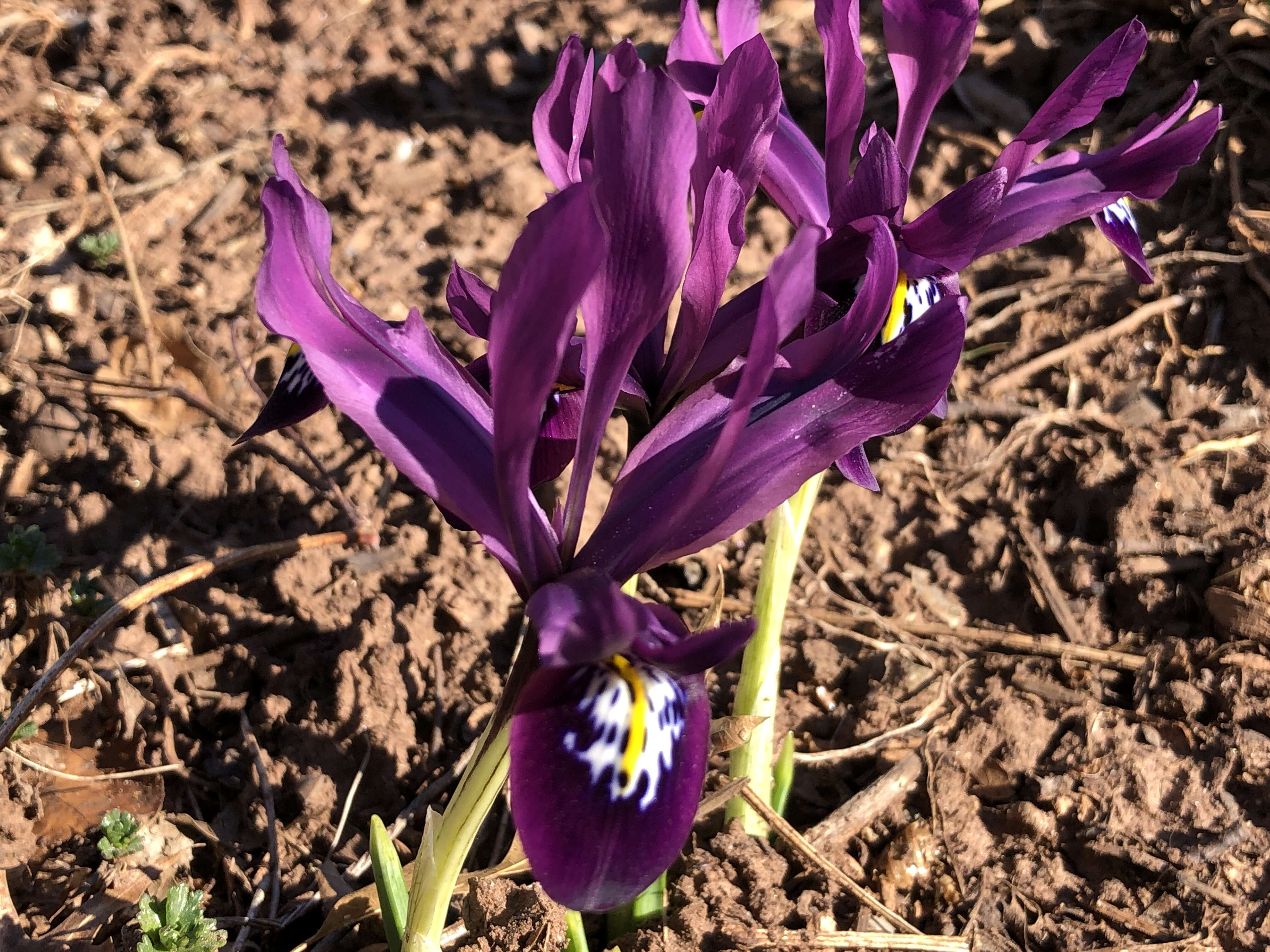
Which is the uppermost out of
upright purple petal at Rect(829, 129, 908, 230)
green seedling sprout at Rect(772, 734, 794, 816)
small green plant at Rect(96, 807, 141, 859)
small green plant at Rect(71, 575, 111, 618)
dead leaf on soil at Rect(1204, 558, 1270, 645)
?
small green plant at Rect(71, 575, 111, 618)

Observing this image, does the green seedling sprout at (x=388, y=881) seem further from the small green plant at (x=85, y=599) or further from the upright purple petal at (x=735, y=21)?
the upright purple petal at (x=735, y=21)

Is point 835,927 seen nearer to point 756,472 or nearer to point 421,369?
point 756,472

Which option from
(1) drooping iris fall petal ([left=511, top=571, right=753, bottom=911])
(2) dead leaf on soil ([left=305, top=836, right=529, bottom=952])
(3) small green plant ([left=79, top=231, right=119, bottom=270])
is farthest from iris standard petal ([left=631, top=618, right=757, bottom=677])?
(3) small green plant ([left=79, top=231, right=119, bottom=270])

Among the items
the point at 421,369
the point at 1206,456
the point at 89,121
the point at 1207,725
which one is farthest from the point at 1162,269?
the point at 89,121

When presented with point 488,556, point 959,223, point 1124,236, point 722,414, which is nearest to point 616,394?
point 722,414

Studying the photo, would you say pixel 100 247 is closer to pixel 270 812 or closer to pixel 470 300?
pixel 270 812

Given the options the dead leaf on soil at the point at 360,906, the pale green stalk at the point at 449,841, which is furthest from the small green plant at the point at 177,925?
the pale green stalk at the point at 449,841

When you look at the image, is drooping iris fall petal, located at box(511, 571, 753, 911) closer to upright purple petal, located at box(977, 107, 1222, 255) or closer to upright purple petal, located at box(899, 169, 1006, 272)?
upright purple petal, located at box(899, 169, 1006, 272)
